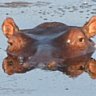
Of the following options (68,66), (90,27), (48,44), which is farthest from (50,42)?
(90,27)

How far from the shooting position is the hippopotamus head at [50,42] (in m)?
6.47

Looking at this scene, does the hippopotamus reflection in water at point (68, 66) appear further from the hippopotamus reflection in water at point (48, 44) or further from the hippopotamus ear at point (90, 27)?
the hippopotamus ear at point (90, 27)

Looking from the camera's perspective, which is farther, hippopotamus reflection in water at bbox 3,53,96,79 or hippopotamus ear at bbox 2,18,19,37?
hippopotamus ear at bbox 2,18,19,37

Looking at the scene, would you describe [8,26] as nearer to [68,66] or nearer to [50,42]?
[50,42]

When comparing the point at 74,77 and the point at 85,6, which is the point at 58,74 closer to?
the point at 74,77

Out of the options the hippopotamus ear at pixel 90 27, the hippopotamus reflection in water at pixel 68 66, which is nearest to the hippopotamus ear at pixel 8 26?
the hippopotamus reflection in water at pixel 68 66

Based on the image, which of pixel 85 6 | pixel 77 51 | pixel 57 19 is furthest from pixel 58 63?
pixel 85 6

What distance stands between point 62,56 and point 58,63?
28 centimetres

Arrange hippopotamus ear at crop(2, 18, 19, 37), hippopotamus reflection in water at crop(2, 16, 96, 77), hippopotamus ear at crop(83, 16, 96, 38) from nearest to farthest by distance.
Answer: hippopotamus reflection in water at crop(2, 16, 96, 77) → hippopotamus ear at crop(2, 18, 19, 37) → hippopotamus ear at crop(83, 16, 96, 38)

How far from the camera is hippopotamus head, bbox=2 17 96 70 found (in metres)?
6.47

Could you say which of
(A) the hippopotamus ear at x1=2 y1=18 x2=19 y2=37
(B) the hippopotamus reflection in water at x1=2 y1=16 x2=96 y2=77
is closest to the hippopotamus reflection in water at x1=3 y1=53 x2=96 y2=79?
(B) the hippopotamus reflection in water at x1=2 y1=16 x2=96 y2=77

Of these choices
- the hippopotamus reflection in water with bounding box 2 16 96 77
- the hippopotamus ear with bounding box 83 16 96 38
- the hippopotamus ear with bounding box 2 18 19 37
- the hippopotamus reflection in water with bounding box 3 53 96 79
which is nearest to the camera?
the hippopotamus reflection in water with bounding box 3 53 96 79

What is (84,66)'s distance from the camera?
20.9 feet

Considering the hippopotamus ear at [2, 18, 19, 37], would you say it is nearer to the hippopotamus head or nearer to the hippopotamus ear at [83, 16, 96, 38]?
the hippopotamus head
